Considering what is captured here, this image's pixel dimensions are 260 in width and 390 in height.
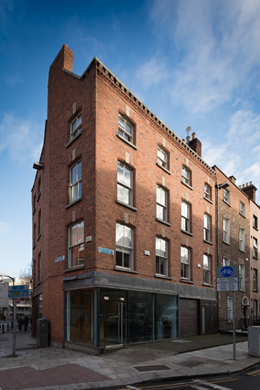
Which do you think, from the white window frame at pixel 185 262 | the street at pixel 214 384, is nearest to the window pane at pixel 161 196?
the white window frame at pixel 185 262

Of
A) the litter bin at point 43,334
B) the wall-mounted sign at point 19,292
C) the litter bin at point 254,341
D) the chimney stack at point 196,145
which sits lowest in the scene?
the litter bin at point 43,334

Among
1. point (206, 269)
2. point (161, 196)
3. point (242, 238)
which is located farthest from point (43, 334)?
point (242, 238)

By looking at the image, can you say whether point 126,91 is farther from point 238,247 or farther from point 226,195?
point 238,247

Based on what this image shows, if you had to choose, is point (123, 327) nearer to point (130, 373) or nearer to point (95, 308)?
point (95, 308)

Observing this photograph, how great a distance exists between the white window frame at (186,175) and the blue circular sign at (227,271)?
10444mm

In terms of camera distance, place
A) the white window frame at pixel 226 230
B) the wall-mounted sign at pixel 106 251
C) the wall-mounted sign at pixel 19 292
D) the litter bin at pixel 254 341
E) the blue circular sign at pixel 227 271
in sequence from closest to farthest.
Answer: the blue circular sign at pixel 227 271 < the litter bin at pixel 254 341 < the wall-mounted sign at pixel 19 292 < the wall-mounted sign at pixel 106 251 < the white window frame at pixel 226 230

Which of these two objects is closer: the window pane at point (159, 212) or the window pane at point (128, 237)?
the window pane at point (128, 237)

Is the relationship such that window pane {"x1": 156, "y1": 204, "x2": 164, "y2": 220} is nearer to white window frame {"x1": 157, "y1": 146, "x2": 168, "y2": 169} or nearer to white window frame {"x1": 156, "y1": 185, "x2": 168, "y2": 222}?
white window frame {"x1": 156, "y1": 185, "x2": 168, "y2": 222}

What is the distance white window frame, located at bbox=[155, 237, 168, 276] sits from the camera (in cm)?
1794

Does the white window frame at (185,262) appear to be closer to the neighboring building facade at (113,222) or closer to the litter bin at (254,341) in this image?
the neighboring building facade at (113,222)

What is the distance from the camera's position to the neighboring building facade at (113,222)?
14.1 meters

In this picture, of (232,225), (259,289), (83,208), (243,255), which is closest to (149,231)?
(83,208)

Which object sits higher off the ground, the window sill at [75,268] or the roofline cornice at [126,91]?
the roofline cornice at [126,91]

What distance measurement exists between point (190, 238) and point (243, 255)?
34.9 ft
